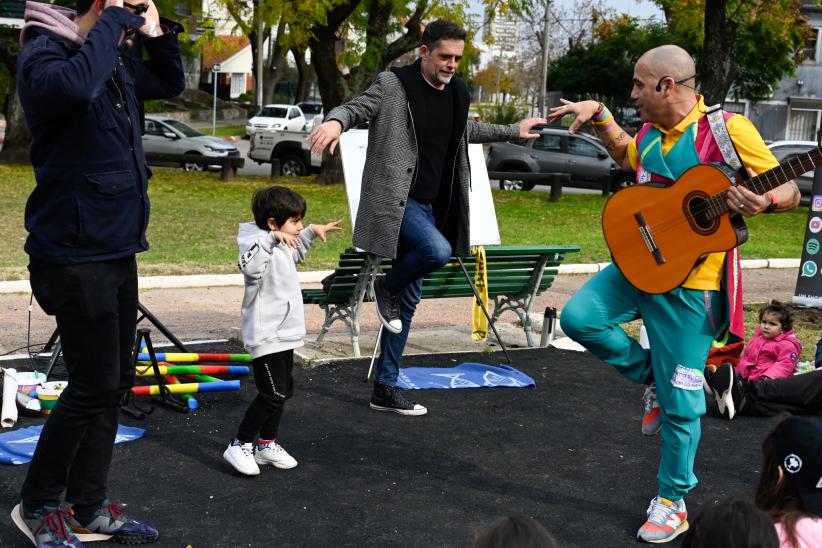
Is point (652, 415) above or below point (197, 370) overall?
above

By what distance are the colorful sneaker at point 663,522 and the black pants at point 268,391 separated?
5.66 ft

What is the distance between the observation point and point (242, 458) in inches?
211

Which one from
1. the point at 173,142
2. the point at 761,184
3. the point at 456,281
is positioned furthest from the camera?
the point at 173,142

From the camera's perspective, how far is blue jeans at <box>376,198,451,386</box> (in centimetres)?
633

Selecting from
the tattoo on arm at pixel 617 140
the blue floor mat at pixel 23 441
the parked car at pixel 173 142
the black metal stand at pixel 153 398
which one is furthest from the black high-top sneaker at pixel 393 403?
the parked car at pixel 173 142

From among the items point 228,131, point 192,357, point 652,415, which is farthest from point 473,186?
point 228,131

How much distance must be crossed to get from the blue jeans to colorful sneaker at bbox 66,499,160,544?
7.73 ft

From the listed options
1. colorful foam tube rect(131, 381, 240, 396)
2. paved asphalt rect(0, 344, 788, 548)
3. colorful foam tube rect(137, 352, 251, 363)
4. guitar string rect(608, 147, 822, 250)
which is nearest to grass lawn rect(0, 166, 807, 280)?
colorful foam tube rect(137, 352, 251, 363)

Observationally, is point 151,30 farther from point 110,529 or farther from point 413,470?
point 413,470

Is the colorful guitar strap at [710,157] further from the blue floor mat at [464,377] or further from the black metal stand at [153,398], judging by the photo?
the black metal stand at [153,398]

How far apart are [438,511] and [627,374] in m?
1.04

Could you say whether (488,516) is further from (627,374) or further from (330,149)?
(330,149)

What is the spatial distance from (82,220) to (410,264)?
102 inches

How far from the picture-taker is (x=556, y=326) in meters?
9.12
